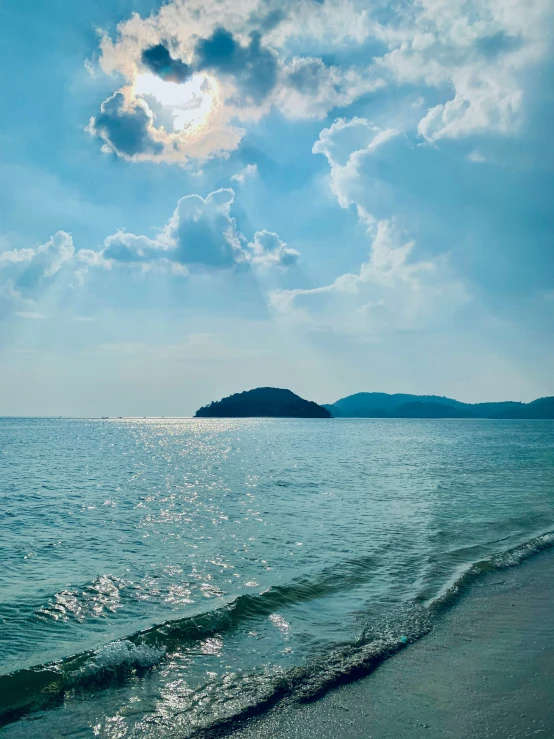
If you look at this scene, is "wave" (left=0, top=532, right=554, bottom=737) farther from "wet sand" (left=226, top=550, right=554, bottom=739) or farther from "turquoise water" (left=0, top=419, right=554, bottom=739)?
"wet sand" (left=226, top=550, right=554, bottom=739)

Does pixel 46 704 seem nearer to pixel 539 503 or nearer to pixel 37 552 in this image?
pixel 37 552


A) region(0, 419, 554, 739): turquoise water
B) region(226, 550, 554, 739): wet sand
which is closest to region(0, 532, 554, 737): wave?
region(0, 419, 554, 739): turquoise water

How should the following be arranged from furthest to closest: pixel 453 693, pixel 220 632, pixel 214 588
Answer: pixel 214 588, pixel 220 632, pixel 453 693

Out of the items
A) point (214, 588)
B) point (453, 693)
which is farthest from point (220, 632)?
point (453, 693)

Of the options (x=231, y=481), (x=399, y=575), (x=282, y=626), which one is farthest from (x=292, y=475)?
(x=282, y=626)

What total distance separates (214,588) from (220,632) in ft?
12.2

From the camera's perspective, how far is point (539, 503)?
116 feet

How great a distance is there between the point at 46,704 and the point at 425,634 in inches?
Answer: 359

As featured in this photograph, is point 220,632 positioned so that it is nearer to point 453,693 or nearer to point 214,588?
point 214,588

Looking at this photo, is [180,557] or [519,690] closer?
[519,690]

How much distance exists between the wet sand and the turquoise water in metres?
0.69

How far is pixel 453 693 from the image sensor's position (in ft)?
31.7

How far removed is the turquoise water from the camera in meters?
10.1

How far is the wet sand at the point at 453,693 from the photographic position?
8.45 meters
